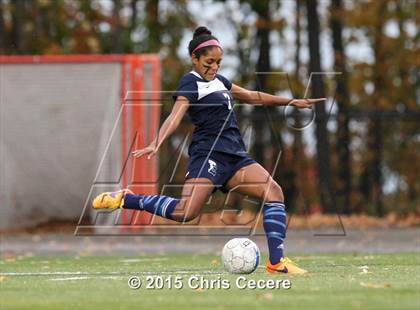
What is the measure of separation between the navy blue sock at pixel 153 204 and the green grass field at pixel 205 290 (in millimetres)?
598

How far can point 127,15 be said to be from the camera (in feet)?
113

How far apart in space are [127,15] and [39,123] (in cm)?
1190

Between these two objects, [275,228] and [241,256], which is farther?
[275,228]

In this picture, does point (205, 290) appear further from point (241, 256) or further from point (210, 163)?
point (210, 163)

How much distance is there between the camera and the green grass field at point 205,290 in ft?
27.6

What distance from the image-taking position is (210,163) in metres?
11.0

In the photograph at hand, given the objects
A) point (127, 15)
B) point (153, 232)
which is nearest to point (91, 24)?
point (127, 15)

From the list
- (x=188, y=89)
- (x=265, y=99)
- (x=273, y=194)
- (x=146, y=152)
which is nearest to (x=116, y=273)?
(x=146, y=152)

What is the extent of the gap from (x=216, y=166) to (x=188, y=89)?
738 mm

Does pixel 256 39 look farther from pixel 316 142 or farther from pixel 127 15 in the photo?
pixel 316 142

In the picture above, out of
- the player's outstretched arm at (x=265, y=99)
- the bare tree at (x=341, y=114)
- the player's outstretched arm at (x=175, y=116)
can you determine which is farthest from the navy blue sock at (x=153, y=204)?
the bare tree at (x=341, y=114)

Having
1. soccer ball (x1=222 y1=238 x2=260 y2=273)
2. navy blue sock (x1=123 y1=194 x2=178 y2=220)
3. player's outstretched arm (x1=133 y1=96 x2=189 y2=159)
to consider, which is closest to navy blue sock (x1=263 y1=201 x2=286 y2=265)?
soccer ball (x1=222 y1=238 x2=260 y2=273)

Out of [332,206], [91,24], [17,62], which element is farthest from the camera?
[91,24]

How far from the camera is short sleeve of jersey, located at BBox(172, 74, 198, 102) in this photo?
11.0 meters
